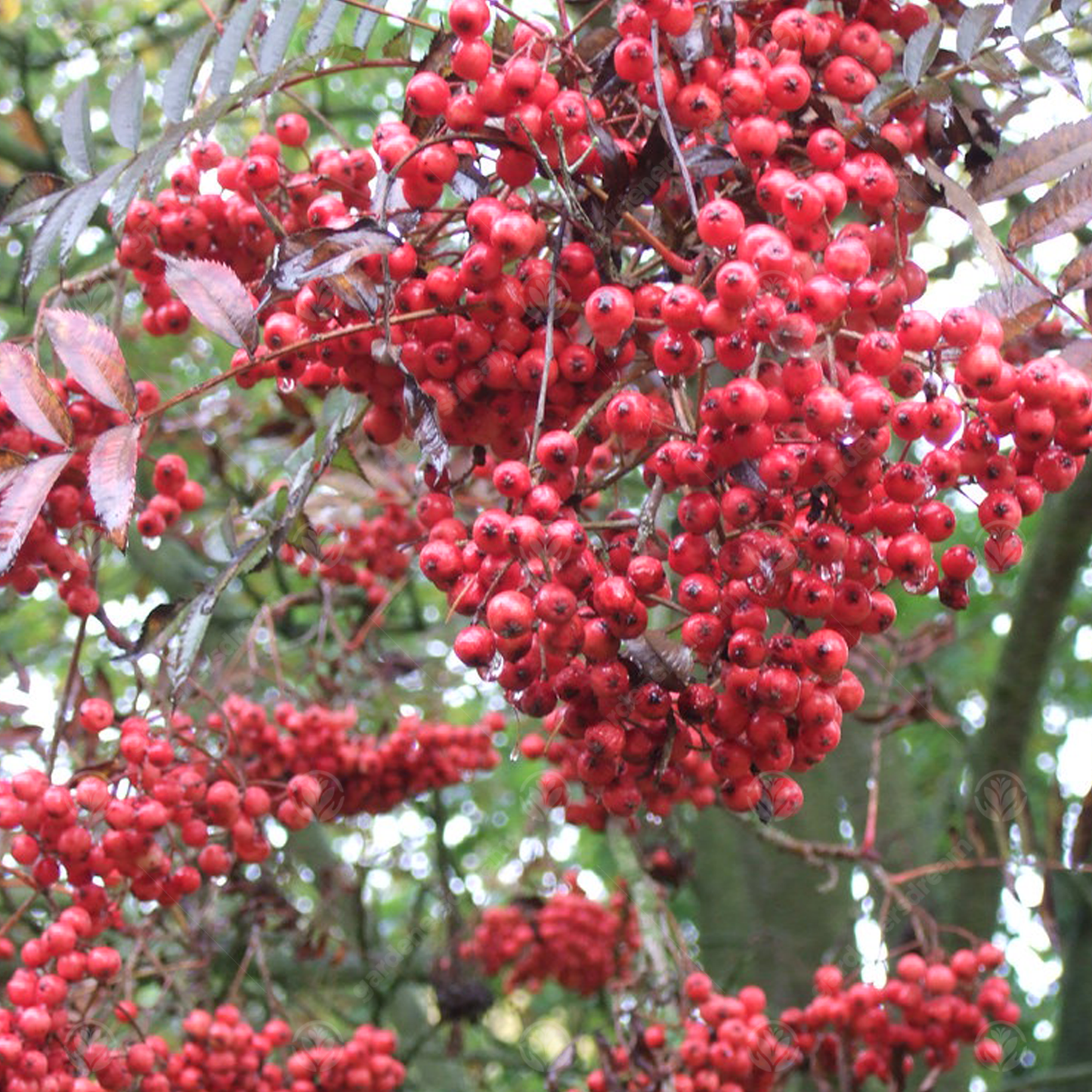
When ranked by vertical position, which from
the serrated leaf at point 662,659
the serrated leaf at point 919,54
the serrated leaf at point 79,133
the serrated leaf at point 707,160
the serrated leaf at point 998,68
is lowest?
the serrated leaf at point 662,659

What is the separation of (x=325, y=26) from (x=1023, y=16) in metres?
0.86

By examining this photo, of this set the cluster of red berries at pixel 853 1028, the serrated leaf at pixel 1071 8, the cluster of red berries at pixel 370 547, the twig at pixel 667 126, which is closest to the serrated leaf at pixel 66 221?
the twig at pixel 667 126

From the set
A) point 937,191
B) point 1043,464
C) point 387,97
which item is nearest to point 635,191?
point 937,191

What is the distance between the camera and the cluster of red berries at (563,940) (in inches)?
146

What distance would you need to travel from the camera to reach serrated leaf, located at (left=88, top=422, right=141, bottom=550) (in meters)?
1.26

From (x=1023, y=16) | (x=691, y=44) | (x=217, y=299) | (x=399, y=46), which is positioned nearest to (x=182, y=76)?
(x=399, y=46)

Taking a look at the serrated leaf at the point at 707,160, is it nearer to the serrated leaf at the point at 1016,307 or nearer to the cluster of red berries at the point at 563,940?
the serrated leaf at the point at 1016,307

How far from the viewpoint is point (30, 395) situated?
1.42m

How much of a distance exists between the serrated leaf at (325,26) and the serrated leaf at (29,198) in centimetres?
45

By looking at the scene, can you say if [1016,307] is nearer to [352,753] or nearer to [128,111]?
[128,111]

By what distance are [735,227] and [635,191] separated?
12 centimetres

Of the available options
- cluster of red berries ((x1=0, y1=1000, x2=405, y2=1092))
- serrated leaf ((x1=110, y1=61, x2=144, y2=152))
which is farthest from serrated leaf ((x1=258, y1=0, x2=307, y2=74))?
cluster of red berries ((x1=0, y1=1000, x2=405, y2=1092))

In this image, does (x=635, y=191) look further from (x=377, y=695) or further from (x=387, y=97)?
(x=387, y=97)

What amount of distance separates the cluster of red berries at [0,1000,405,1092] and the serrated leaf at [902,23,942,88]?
5.49 feet
